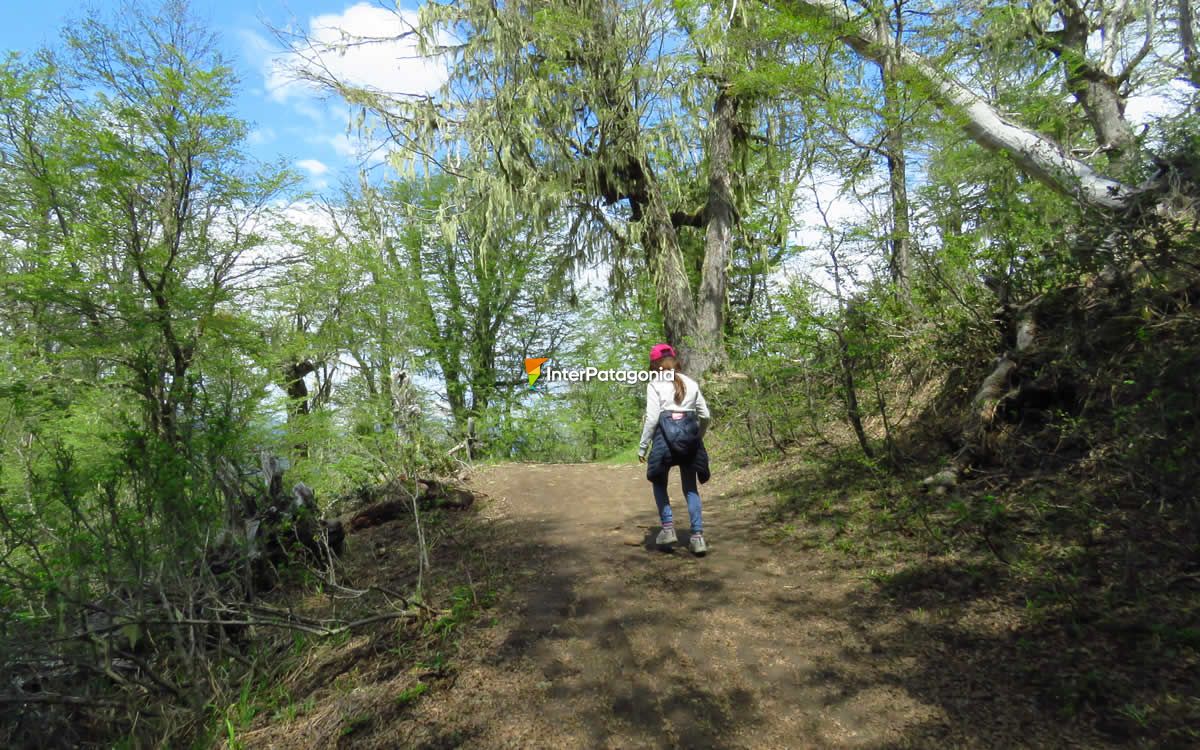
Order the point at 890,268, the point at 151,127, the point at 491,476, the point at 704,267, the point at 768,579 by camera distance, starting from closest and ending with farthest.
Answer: the point at 768,579 → the point at 890,268 → the point at 151,127 → the point at 491,476 → the point at 704,267

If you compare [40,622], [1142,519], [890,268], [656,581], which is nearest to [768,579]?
[656,581]

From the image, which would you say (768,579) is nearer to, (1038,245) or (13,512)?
(1038,245)

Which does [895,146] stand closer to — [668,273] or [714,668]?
[668,273]

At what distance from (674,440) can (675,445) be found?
4cm

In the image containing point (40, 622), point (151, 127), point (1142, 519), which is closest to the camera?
point (1142, 519)

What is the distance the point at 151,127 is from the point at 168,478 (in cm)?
637

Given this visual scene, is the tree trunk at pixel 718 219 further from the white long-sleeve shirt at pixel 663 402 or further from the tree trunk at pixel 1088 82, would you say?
the white long-sleeve shirt at pixel 663 402

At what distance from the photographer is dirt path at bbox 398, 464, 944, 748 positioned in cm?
242

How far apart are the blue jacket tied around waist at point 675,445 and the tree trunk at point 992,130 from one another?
287 cm

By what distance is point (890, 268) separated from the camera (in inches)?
230

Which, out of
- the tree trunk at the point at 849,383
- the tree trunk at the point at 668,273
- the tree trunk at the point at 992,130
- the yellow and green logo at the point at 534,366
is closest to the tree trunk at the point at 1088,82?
the tree trunk at the point at 992,130

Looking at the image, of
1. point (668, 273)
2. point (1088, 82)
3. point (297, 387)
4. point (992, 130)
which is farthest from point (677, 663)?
point (297, 387)

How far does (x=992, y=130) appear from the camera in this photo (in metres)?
6.41

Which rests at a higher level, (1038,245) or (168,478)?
(1038,245)
